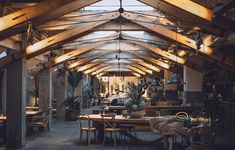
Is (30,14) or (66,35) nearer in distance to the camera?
(30,14)

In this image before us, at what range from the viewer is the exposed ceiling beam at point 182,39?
11.2m

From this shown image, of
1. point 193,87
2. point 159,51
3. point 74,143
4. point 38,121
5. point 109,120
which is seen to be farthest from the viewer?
point 193,87

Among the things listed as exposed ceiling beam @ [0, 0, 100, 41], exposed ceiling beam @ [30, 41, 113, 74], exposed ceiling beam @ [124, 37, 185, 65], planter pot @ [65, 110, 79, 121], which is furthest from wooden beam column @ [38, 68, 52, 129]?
exposed ceiling beam @ [0, 0, 100, 41]

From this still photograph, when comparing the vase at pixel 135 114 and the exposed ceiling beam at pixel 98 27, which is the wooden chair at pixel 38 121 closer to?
the exposed ceiling beam at pixel 98 27

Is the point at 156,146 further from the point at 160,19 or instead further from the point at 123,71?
the point at 123,71

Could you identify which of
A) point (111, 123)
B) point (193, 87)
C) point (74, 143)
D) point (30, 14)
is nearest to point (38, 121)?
point (74, 143)

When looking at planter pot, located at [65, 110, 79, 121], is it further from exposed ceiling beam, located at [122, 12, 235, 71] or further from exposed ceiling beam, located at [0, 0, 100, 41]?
exposed ceiling beam, located at [0, 0, 100, 41]

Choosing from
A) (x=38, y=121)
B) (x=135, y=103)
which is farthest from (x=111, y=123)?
(x=38, y=121)

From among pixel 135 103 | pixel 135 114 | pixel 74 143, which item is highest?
pixel 135 103

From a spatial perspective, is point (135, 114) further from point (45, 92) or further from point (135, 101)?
point (45, 92)

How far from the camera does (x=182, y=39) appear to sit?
11781 millimetres

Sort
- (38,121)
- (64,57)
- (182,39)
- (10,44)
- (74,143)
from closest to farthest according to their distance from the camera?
(10,44)
(74,143)
(182,39)
(38,121)
(64,57)

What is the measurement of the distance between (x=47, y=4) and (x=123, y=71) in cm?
2390

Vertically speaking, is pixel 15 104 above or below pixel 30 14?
below
